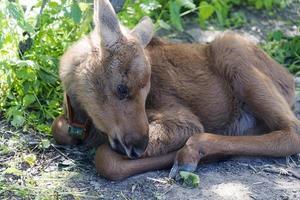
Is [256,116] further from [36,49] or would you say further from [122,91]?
[36,49]

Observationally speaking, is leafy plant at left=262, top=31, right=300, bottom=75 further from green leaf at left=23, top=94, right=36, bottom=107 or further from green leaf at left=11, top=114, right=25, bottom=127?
green leaf at left=11, top=114, right=25, bottom=127

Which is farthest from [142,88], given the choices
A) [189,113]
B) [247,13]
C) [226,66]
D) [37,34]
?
[247,13]

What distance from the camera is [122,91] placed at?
5824mm

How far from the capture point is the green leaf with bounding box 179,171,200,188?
5.75 meters

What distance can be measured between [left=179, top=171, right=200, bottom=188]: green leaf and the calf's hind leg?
13 cm

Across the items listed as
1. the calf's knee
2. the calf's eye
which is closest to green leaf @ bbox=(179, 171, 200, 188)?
the calf's knee

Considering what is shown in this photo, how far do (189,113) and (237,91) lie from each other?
1.91ft

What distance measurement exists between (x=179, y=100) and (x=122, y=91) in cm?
89

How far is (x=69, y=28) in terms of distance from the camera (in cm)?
769

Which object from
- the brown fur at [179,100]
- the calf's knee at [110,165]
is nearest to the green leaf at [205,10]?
the brown fur at [179,100]

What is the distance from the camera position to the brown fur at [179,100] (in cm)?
586

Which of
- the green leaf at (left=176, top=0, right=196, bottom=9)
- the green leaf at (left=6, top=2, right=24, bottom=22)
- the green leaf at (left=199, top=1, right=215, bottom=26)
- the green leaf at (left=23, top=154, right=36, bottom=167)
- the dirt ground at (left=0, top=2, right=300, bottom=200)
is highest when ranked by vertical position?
the green leaf at (left=6, top=2, right=24, bottom=22)

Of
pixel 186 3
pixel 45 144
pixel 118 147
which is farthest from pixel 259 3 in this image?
pixel 118 147

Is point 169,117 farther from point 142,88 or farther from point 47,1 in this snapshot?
point 47,1
